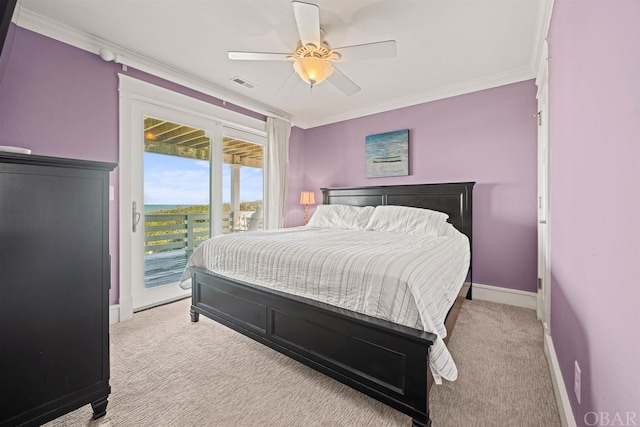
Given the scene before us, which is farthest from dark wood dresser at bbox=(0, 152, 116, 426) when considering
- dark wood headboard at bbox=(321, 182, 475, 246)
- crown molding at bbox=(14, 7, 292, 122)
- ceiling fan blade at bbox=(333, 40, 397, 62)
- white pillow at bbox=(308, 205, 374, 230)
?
dark wood headboard at bbox=(321, 182, 475, 246)

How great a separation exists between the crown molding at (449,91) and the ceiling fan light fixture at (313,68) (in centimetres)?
184

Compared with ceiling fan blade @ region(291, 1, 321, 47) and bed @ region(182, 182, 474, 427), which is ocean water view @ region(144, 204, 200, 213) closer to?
bed @ region(182, 182, 474, 427)

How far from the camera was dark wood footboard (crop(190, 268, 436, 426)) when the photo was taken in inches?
52.7

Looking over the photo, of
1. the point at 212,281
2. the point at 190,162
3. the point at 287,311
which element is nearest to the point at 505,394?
the point at 287,311

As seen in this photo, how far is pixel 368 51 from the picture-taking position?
2102 millimetres

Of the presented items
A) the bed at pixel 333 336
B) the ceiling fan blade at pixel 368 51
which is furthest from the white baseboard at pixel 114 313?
the ceiling fan blade at pixel 368 51

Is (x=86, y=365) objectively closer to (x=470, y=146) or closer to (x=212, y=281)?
(x=212, y=281)

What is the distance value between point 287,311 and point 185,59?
2.72 meters

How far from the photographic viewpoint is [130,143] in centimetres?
279

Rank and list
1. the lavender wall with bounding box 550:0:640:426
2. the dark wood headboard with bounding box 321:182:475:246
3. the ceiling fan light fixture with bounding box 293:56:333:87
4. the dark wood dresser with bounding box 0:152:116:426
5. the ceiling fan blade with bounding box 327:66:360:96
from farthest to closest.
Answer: the dark wood headboard with bounding box 321:182:475:246 → the ceiling fan blade with bounding box 327:66:360:96 → the ceiling fan light fixture with bounding box 293:56:333:87 → the dark wood dresser with bounding box 0:152:116:426 → the lavender wall with bounding box 550:0:640:426

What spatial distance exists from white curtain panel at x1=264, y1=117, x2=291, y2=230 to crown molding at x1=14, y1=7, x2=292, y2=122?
0.47 meters

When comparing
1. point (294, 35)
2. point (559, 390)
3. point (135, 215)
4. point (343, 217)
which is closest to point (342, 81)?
point (294, 35)

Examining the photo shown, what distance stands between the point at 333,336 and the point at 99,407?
1.28m

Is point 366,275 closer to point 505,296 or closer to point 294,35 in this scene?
point 294,35
